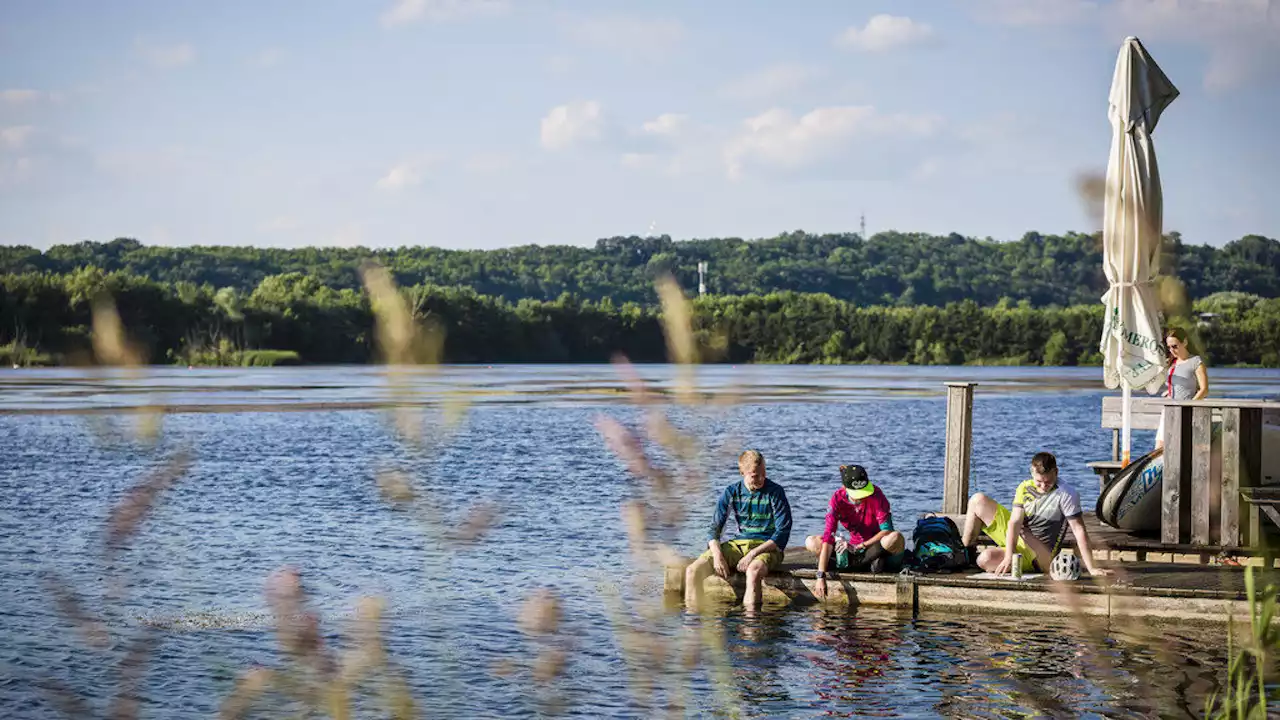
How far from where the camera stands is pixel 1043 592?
1355cm

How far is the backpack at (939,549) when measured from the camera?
14344 millimetres

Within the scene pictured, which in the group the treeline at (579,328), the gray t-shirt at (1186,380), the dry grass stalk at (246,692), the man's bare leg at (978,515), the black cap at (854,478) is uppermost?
the treeline at (579,328)

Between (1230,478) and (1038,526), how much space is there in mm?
1787

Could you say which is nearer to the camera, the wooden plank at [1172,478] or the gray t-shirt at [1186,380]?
the wooden plank at [1172,478]

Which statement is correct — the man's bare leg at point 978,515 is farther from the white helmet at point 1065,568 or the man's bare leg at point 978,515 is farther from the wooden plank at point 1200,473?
the wooden plank at point 1200,473

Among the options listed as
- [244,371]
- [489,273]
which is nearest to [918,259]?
[489,273]

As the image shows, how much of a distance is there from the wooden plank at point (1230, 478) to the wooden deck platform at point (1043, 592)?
330 mm

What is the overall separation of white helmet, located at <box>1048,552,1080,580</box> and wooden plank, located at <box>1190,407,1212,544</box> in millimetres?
1365

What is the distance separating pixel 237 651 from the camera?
1364cm

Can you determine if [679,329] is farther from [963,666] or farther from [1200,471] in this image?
[1200,471]

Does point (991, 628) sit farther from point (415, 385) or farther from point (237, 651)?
point (415, 385)

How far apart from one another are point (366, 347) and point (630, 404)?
75.1m

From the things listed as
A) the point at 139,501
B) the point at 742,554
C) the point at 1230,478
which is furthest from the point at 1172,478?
the point at 139,501

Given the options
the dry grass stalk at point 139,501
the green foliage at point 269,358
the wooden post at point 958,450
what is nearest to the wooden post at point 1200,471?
the wooden post at point 958,450
